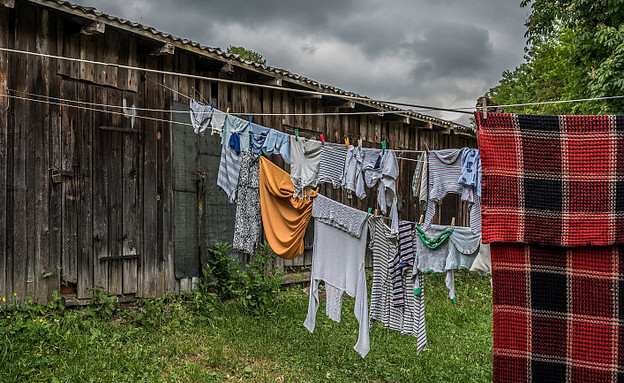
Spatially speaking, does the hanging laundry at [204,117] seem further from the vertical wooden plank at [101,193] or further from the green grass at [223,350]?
the green grass at [223,350]

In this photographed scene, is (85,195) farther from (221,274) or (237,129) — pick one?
(221,274)

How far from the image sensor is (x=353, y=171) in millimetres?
5426

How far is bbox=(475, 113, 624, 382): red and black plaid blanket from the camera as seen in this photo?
304 cm

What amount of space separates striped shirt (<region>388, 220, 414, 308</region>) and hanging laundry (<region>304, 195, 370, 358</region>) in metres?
0.33

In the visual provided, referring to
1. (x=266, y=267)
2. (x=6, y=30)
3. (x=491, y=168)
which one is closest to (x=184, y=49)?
(x=6, y=30)

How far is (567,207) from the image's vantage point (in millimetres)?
3094

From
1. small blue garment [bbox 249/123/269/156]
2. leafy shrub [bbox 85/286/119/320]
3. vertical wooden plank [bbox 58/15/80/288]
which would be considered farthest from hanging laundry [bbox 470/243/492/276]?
vertical wooden plank [bbox 58/15/80/288]

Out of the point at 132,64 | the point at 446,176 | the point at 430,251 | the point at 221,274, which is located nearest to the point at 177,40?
the point at 132,64

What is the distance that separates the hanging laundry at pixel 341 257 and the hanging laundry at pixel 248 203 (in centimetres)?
101

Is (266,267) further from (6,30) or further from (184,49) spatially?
(6,30)

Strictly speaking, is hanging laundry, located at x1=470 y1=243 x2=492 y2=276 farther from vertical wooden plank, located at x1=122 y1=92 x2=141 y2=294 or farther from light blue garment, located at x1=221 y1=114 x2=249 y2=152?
vertical wooden plank, located at x1=122 y1=92 x2=141 y2=294

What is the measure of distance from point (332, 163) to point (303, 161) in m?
0.37

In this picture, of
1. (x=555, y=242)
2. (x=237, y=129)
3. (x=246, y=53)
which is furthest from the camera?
(x=246, y=53)

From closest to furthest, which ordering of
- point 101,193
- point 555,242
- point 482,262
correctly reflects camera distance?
point 555,242, point 482,262, point 101,193
